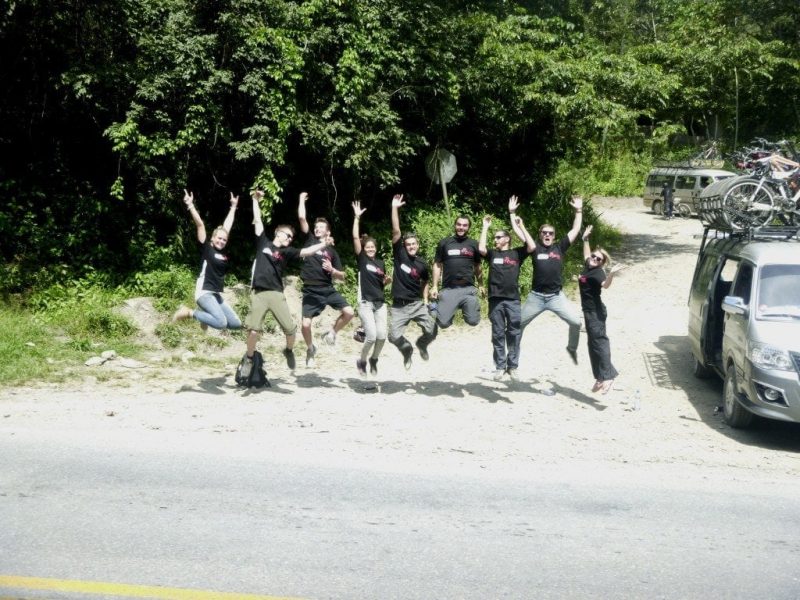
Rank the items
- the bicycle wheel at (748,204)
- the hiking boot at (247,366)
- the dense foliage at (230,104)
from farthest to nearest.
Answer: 1. the dense foliage at (230,104)
2. the bicycle wheel at (748,204)
3. the hiking boot at (247,366)

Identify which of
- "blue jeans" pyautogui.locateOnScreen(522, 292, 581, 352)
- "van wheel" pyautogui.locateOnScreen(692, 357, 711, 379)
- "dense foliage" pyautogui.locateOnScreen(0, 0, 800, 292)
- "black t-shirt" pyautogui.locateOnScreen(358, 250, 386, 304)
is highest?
"dense foliage" pyautogui.locateOnScreen(0, 0, 800, 292)

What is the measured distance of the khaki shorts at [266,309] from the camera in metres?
10.7

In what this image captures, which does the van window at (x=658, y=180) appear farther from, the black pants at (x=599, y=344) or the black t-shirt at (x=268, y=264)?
the black t-shirt at (x=268, y=264)

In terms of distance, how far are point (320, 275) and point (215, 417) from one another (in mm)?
2573

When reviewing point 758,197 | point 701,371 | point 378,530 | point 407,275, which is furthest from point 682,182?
point 378,530

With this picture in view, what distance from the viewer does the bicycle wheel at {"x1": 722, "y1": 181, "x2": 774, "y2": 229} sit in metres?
12.4

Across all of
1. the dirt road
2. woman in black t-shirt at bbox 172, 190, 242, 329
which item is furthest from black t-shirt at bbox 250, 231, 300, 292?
the dirt road

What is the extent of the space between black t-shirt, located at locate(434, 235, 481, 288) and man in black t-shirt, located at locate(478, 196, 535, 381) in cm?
14

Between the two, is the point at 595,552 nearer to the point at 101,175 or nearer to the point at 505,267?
the point at 505,267

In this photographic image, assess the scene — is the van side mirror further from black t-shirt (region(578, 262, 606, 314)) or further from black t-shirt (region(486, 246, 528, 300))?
black t-shirt (region(486, 246, 528, 300))

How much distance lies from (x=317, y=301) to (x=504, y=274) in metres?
2.40

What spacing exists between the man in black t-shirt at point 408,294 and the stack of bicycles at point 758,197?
4.49m

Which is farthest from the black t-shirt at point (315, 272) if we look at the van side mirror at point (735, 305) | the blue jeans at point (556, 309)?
the van side mirror at point (735, 305)

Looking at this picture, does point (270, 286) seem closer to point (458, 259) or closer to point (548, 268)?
point (458, 259)
